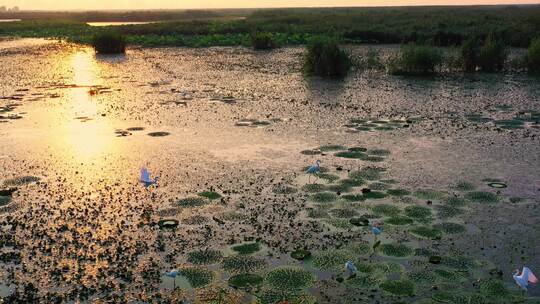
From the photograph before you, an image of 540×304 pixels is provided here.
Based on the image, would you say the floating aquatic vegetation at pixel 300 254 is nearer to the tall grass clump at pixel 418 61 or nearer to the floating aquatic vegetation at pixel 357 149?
the floating aquatic vegetation at pixel 357 149

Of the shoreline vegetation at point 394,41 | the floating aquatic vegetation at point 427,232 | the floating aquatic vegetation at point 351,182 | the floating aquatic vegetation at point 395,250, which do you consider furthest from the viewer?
the shoreline vegetation at point 394,41

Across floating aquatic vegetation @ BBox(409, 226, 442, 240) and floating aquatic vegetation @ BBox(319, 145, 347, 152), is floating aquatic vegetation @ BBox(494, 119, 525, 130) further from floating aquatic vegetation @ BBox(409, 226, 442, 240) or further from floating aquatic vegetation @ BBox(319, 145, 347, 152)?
floating aquatic vegetation @ BBox(409, 226, 442, 240)

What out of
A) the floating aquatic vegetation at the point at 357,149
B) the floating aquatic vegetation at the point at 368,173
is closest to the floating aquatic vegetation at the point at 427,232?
the floating aquatic vegetation at the point at 368,173

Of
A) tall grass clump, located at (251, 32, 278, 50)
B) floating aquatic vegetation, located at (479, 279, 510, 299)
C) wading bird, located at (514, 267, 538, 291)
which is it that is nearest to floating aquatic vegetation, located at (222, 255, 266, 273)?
floating aquatic vegetation, located at (479, 279, 510, 299)

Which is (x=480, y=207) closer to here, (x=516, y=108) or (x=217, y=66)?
(x=516, y=108)

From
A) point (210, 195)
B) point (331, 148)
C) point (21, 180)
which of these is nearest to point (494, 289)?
point (210, 195)
